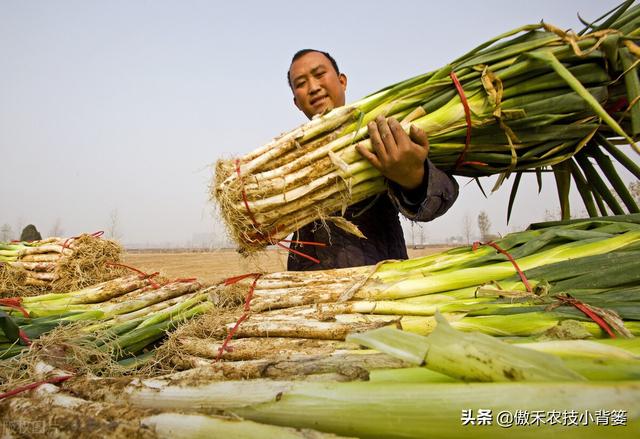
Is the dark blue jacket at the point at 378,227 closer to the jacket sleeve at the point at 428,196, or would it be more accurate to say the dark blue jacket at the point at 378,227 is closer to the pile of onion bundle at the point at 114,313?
the jacket sleeve at the point at 428,196

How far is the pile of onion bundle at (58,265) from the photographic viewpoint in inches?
128

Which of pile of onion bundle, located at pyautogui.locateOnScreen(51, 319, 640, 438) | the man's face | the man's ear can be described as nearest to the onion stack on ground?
pile of onion bundle, located at pyautogui.locateOnScreen(51, 319, 640, 438)

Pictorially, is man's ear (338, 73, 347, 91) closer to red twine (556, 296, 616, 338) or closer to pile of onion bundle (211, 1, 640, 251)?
pile of onion bundle (211, 1, 640, 251)

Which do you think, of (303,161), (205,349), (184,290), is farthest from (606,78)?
(184,290)

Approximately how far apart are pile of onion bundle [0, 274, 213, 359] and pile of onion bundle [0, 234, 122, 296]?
46 centimetres

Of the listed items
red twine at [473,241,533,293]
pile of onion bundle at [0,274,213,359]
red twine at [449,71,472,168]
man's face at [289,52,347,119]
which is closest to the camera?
red twine at [473,241,533,293]

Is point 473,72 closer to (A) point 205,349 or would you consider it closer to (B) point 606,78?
(B) point 606,78

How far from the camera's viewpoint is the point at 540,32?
73.0 inches

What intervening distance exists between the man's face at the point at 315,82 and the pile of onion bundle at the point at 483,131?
2.62 ft

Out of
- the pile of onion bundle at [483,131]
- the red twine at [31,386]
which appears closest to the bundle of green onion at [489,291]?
the pile of onion bundle at [483,131]

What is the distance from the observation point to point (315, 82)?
278 centimetres

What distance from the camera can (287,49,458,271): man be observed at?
1860mm

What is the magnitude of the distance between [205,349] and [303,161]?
1079mm

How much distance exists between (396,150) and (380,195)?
2.38ft
